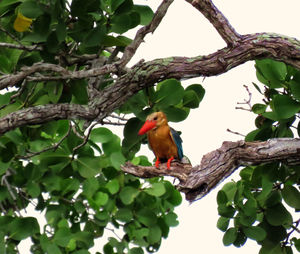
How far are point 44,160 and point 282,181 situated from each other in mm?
1474

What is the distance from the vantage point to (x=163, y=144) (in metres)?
4.17

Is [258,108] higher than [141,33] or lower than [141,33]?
lower

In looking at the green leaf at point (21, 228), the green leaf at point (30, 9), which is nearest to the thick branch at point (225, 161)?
the green leaf at point (21, 228)

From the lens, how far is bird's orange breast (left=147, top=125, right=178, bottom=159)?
4.08 metres

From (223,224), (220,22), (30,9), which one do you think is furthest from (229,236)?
(30,9)

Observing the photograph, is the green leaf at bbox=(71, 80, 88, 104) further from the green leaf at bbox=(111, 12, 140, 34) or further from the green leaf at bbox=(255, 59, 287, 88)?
the green leaf at bbox=(255, 59, 287, 88)

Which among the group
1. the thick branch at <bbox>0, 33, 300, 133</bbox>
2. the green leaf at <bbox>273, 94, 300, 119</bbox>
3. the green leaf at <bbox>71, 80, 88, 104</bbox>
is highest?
the green leaf at <bbox>71, 80, 88, 104</bbox>

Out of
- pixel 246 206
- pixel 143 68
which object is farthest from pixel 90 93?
pixel 246 206

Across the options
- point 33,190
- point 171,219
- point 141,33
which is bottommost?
point 171,219

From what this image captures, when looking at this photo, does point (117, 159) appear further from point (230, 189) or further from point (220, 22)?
point (230, 189)

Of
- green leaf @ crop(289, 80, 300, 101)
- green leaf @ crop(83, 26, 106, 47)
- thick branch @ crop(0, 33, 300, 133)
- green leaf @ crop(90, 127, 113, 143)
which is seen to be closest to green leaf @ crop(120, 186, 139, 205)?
green leaf @ crop(90, 127, 113, 143)

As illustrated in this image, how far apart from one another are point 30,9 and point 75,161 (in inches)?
32.5

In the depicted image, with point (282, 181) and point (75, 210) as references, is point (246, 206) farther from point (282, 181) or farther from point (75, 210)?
point (75, 210)

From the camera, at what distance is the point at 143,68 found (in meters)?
3.44
